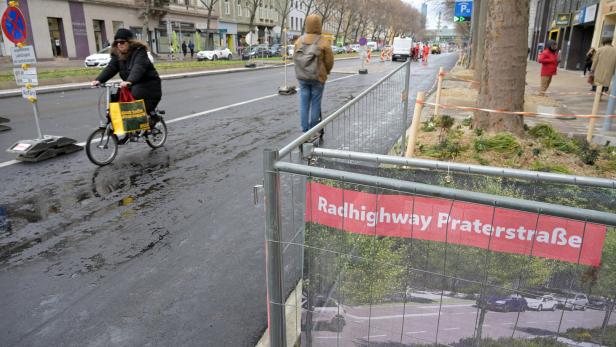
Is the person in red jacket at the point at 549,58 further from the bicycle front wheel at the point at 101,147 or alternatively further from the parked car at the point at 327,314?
the parked car at the point at 327,314

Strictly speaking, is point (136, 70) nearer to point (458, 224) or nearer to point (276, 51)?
point (458, 224)

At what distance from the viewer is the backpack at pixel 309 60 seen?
7.25m

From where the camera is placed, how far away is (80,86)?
17203mm

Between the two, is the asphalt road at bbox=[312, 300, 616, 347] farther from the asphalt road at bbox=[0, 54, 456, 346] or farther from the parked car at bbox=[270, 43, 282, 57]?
the parked car at bbox=[270, 43, 282, 57]

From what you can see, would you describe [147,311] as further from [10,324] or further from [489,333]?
[489,333]

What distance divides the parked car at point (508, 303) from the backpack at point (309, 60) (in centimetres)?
597

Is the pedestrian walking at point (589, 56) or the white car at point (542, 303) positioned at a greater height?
the pedestrian walking at point (589, 56)

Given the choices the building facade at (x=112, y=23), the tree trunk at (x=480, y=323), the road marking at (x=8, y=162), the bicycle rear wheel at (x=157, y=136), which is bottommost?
the road marking at (x=8, y=162)

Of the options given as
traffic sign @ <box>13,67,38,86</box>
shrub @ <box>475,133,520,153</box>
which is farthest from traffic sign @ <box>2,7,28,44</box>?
shrub @ <box>475,133,520,153</box>

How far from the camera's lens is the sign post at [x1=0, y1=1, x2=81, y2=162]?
22.0 ft

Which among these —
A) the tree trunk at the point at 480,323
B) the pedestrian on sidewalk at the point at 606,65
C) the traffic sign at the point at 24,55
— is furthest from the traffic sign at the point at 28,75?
the pedestrian on sidewalk at the point at 606,65

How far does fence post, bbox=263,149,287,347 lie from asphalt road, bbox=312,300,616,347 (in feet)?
0.66

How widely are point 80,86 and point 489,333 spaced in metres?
18.6

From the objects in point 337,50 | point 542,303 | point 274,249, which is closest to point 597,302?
point 542,303
